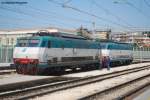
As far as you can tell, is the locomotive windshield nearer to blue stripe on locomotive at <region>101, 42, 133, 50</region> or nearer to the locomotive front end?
the locomotive front end

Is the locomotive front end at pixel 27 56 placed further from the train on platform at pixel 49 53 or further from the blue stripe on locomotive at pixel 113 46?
the blue stripe on locomotive at pixel 113 46

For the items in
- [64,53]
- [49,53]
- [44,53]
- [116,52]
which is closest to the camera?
[44,53]

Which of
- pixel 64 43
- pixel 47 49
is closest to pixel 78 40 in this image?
pixel 64 43

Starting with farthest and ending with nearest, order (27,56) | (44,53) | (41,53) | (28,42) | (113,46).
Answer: (113,46) < (28,42) < (27,56) < (44,53) < (41,53)

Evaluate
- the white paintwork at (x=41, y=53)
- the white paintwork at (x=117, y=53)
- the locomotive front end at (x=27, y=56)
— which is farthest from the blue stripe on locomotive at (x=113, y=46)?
the locomotive front end at (x=27, y=56)

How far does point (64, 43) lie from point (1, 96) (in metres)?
14.8

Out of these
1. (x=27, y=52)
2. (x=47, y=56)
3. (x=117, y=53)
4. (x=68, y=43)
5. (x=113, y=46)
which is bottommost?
(x=117, y=53)

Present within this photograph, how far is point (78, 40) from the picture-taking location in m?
32.4

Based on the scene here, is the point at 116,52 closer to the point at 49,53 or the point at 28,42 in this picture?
the point at 49,53

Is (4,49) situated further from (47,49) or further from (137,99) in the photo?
(137,99)

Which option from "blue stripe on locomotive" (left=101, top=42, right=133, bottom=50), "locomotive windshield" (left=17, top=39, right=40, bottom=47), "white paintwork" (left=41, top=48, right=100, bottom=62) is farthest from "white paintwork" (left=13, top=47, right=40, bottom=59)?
"blue stripe on locomotive" (left=101, top=42, right=133, bottom=50)

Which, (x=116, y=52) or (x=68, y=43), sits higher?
(x=68, y=43)

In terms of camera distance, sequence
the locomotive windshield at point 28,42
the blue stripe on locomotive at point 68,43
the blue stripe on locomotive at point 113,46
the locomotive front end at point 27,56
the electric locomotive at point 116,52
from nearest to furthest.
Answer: the locomotive front end at point 27,56 → the locomotive windshield at point 28,42 → the blue stripe on locomotive at point 68,43 → the electric locomotive at point 116,52 → the blue stripe on locomotive at point 113,46

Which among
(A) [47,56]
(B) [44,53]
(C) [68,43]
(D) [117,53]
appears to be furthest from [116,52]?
(B) [44,53]
